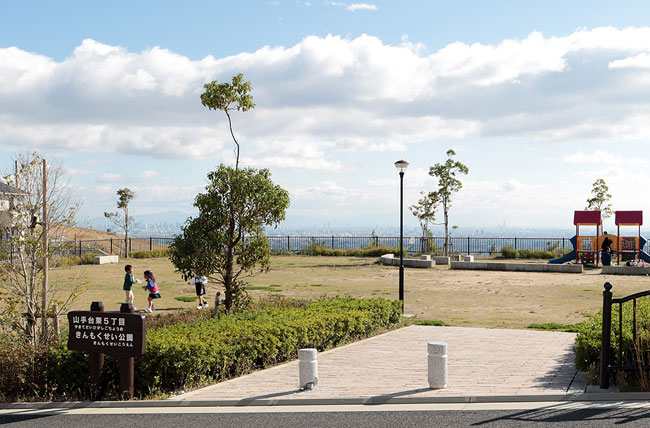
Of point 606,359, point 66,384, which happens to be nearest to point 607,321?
point 606,359

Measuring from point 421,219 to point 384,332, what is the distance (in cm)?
2781

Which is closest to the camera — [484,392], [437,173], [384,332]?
[484,392]

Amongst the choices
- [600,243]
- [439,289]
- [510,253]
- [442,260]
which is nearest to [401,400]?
[439,289]

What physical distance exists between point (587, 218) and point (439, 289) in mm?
16910

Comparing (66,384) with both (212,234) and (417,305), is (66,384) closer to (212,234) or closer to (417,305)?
(212,234)

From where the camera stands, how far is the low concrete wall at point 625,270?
27142 millimetres

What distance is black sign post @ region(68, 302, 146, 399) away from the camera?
8.28 m

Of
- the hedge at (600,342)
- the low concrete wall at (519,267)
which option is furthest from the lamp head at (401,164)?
the low concrete wall at (519,267)

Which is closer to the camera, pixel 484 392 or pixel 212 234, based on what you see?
pixel 484 392

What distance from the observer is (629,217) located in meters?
33.8

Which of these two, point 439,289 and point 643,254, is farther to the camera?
point 643,254

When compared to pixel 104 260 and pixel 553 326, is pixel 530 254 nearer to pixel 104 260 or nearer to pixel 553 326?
pixel 553 326

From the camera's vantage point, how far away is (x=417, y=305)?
18172 mm

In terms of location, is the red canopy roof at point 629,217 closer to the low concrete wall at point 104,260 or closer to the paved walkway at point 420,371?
the paved walkway at point 420,371
